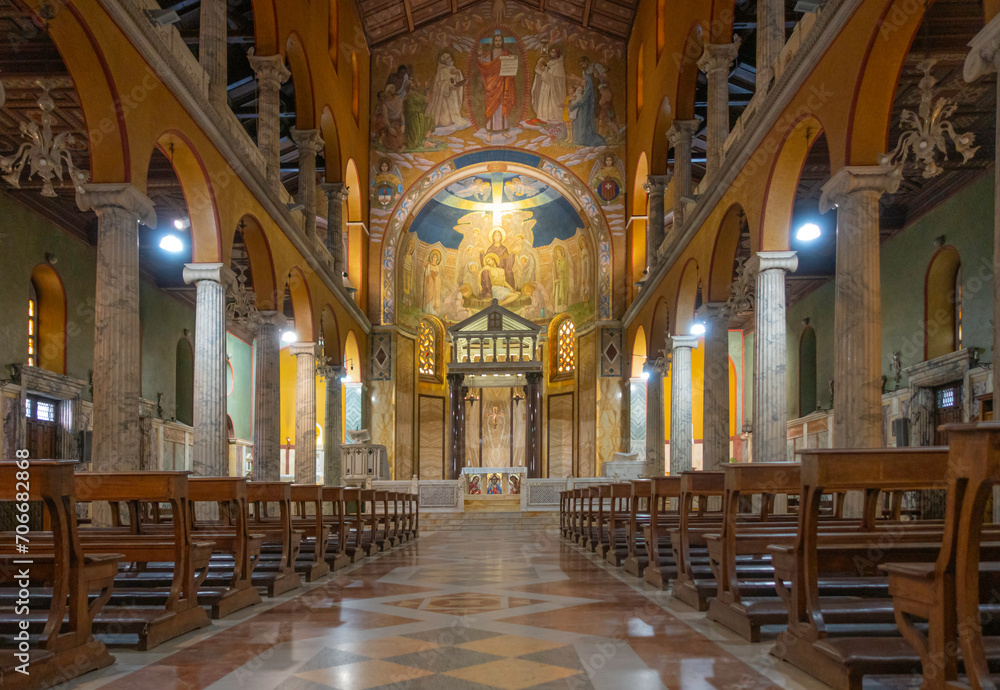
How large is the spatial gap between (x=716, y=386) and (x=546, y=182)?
45.6ft

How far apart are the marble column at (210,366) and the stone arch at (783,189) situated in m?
8.49

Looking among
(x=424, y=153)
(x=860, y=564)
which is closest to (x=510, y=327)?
(x=424, y=153)

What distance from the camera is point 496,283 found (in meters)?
32.2

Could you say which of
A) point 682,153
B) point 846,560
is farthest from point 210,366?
point 682,153

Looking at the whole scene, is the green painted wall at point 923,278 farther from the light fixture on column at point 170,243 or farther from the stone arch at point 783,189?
the light fixture on column at point 170,243

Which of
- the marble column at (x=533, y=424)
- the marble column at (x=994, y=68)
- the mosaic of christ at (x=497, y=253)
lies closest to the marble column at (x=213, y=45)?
the marble column at (x=994, y=68)

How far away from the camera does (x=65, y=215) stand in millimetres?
17828

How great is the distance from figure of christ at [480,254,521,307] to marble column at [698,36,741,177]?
A: 1588cm

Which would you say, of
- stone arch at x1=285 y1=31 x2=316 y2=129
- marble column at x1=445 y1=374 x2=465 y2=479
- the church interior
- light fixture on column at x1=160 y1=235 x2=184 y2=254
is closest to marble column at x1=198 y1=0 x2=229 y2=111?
the church interior

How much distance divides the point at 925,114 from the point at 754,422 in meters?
5.55

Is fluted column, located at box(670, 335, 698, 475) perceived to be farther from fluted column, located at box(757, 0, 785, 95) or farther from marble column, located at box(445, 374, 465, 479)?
marble column, located at box(445, 374, 465, 479)

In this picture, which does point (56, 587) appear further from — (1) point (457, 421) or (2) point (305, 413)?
(1) point (457, 421)

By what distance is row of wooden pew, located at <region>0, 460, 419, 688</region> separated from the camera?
168 inches

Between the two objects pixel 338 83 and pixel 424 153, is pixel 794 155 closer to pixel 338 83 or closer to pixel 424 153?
pixel 338 83
